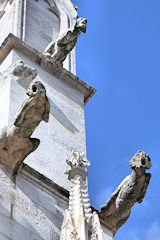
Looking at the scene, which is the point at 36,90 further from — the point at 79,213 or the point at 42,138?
the point at 42,138

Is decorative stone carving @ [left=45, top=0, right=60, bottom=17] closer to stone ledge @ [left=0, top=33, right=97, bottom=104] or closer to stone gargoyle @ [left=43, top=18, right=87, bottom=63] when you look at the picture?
stone gargoyle @ [left=43, top=18, right=87, bottom=63]

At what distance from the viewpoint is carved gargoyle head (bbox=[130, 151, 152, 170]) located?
9156mm

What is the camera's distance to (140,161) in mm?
9180

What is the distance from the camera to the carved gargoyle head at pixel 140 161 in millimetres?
9156

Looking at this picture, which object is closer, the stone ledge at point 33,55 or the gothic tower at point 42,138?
the gothic tower at point 42,138

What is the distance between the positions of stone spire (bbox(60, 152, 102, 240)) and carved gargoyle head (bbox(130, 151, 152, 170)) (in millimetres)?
673

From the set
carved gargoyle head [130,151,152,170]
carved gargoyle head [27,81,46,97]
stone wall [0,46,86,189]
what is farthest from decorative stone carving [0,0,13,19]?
carved gargoyle head [27,81,46,97]

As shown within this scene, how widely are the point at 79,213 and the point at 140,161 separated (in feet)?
4.25

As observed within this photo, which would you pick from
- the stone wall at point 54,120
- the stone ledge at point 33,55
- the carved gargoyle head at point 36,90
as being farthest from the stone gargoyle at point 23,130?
the stone ledge at point 33,55

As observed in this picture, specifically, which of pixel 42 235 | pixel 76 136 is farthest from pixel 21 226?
pixel 76 136

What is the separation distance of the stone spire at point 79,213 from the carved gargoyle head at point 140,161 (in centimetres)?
67

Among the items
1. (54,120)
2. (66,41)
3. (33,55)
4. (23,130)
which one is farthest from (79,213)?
(66,41)

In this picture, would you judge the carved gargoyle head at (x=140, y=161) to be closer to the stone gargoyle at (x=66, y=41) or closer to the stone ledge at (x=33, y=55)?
A: the stone ledge at (x=33, y=55)

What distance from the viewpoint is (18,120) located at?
857 cm
